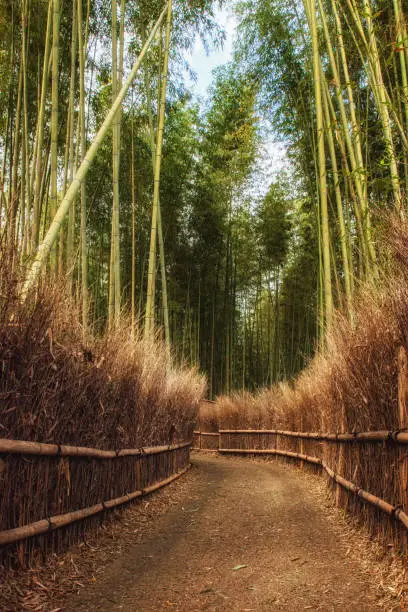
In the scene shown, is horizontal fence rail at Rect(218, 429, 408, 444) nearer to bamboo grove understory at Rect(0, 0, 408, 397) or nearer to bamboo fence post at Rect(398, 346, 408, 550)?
bamboo fence post at Rect(398, 346, 408, 550)

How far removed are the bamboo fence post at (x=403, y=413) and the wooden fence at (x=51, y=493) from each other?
1.60 m

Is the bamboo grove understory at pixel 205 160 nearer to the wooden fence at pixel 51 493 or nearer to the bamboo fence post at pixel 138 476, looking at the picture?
the wooden fence at pixel 51 493

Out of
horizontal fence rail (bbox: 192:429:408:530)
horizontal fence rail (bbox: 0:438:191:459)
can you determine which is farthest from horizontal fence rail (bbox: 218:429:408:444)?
horizontal fence rail (bbox: 0:438:191:459)

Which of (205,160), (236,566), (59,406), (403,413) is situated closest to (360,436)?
(403,413)

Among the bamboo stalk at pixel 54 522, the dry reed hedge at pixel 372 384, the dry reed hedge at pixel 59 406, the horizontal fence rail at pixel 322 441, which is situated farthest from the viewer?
the dry reed hedge at pixel 372 384

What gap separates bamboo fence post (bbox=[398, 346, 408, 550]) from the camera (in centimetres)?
246

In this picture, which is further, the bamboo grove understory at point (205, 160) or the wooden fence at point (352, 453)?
the bamboo grove understory at point (205, 160)

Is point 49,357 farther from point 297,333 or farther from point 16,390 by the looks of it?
point 297,333

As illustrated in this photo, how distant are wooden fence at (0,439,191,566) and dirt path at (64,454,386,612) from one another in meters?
0.30

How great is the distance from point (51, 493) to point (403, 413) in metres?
1.72

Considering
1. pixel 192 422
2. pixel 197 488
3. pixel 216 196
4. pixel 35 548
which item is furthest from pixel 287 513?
pixel 216 196

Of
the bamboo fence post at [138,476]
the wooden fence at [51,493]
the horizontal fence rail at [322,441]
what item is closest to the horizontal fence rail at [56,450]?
the wooden fence at [51,493]

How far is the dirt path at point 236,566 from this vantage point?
2.25 m

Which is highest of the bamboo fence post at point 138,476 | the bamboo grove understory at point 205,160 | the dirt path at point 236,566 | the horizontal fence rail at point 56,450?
the bamboo grove understory at point 205,160
